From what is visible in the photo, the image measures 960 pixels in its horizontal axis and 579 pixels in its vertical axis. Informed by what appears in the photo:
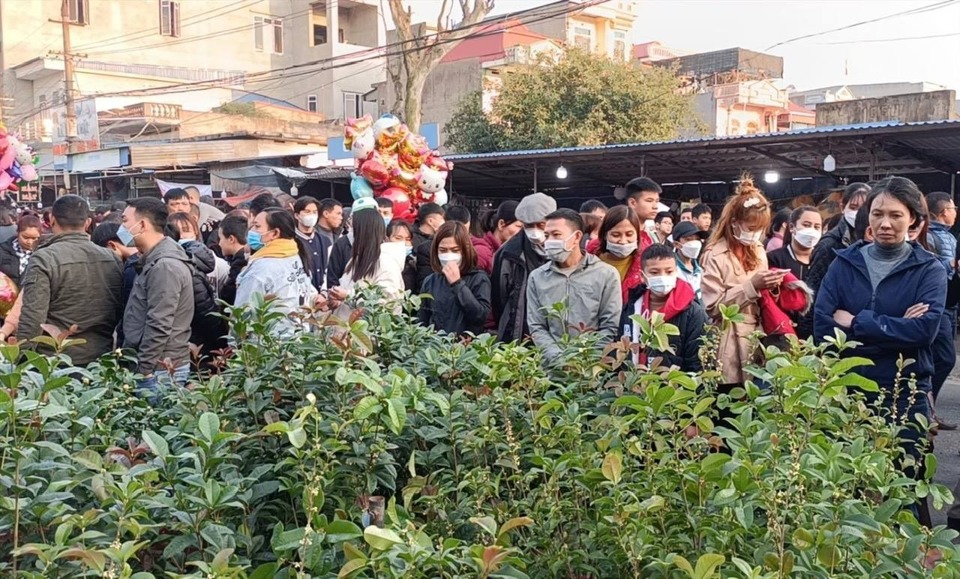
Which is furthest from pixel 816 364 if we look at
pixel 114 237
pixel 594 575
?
pixel 114 237

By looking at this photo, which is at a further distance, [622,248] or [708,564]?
[622,248]

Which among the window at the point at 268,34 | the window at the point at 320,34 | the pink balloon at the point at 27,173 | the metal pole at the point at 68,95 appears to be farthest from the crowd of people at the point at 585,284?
the window at the point at 320,34

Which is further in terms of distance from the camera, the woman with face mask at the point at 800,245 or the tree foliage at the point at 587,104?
the tree foliage at the point at 587,104

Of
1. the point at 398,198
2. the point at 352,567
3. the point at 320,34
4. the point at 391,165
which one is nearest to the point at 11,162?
the point at 391,165

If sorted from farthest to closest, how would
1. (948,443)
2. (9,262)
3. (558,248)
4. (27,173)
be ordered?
1. (27,173)
2. (9,262)
3. (948,443)
4. (558,248)

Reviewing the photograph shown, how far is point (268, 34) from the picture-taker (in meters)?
36.7

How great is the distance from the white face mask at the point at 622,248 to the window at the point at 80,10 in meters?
33.6

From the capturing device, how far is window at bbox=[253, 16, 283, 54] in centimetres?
3626

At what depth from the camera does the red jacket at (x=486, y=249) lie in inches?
216

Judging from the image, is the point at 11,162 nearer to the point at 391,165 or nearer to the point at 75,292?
the point at 391,165

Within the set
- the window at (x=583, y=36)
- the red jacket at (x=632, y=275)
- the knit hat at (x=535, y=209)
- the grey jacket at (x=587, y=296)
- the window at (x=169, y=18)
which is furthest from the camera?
the window at (x=169, y=18)

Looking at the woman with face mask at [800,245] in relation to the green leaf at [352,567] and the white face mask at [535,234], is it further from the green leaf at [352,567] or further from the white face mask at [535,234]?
the green leaf at [352,567]

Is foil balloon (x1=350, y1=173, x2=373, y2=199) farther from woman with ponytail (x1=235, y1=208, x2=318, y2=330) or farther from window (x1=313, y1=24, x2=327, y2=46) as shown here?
window (x1=313, y1=24, x2=327, y2=46)

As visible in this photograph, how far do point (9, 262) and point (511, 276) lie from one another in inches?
173
